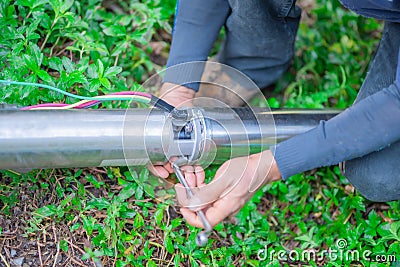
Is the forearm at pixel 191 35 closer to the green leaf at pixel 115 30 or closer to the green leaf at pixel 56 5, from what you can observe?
the green leaf at pixel 115 30

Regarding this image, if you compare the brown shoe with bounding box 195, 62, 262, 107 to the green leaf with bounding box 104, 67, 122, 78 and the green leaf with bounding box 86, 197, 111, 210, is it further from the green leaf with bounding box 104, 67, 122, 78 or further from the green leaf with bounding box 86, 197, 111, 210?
the green leaf with bounding box 86, 197, 111, 210

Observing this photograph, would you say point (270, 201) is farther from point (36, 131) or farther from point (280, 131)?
point (36, 131)

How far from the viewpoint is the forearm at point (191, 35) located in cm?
190

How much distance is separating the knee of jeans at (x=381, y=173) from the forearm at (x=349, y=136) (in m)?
0.25

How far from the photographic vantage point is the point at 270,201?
6.77ft

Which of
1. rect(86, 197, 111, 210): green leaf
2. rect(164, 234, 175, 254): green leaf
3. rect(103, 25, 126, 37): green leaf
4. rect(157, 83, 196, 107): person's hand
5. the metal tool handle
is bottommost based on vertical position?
rect(164, 234, 175, 254): green leaf

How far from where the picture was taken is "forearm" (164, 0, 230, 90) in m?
1.90

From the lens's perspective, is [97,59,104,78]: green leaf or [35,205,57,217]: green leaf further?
[97,59,104,78]: green leaf

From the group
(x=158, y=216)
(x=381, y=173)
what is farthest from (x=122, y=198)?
(x=381, y=173)

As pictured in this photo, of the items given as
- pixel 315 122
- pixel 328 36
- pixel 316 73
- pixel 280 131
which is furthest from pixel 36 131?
pixel 328 36

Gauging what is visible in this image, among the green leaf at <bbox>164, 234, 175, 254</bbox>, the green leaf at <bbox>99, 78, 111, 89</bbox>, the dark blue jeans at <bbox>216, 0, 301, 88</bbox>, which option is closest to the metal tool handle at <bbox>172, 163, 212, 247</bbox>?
the green leaf at <bbox>164, 234, 175, 254</bbox>

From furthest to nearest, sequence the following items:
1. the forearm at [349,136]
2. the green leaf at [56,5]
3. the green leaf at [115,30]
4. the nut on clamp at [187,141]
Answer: the green leaf at [115,30]
the green leaf at [56,5]
the nut on clamp at [187,141]
the forearm at [349,136]

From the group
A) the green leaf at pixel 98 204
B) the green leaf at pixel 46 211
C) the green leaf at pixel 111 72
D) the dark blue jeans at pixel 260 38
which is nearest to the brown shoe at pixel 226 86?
the dark blue jeans at pixel 260 38

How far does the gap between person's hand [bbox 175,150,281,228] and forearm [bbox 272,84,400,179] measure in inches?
2.4
